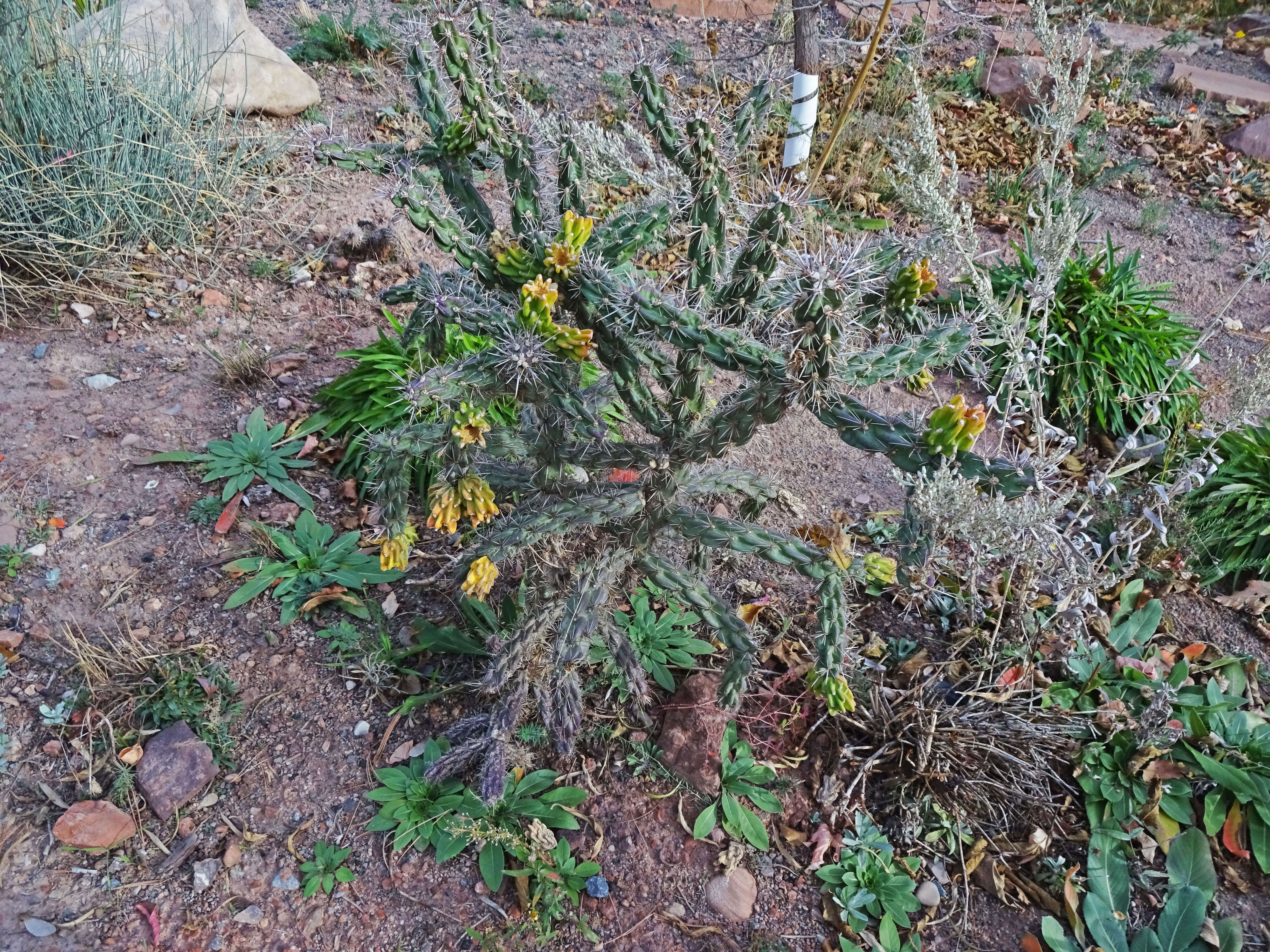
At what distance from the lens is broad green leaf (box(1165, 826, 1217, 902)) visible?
2.00m

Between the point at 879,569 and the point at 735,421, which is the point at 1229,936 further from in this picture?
the point at 735,421

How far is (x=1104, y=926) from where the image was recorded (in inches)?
75.4

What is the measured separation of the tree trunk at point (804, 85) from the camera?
3.54 meters

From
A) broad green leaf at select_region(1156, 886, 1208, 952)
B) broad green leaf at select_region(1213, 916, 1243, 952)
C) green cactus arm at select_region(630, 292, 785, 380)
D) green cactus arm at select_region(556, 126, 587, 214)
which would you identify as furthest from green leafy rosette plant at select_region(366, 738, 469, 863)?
broad green leaf at select_region(1213, 916, 1243, 952)

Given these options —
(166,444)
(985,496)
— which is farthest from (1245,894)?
(166,444)

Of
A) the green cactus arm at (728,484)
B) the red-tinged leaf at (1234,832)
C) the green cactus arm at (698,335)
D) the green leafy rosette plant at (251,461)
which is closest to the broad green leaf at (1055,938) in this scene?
the red-tinged leaf at (1234,832)

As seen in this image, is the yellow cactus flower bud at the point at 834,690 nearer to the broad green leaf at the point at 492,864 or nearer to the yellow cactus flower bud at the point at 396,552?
the broad green leaf at the point at 492,864

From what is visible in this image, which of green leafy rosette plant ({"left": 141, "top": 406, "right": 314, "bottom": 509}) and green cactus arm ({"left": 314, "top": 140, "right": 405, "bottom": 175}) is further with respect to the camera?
green leafy rosette plant ({"left": 141, "top": 406, "right": 314, "bottom": 509})

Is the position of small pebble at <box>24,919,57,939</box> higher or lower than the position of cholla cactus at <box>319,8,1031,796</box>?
lower

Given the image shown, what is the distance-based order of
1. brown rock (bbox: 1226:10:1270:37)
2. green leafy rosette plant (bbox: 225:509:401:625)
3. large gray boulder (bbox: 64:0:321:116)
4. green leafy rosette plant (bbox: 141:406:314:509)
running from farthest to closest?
brown rock (bbox: 1226:10:1270:37)
large gray boulder (bbox: 64:0:321:116)
green leafy rosette plant (bbox: 141:406:314:509)
green leafy rosette plant (bbox: 225:509:401:625)

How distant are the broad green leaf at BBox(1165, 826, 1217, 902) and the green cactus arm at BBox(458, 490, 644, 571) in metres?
1.70

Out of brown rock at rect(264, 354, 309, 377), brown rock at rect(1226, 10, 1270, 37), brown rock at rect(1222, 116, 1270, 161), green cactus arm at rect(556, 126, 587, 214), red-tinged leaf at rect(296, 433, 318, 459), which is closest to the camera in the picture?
green cactus arm at rect(556, 126, 587, 214)

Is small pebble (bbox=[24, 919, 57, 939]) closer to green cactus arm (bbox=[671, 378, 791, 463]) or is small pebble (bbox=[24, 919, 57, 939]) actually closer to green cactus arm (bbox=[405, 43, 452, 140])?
green cactus arm (bbox=[671, 378, 791, 463])

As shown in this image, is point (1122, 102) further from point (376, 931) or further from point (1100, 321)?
point (376, 931)
